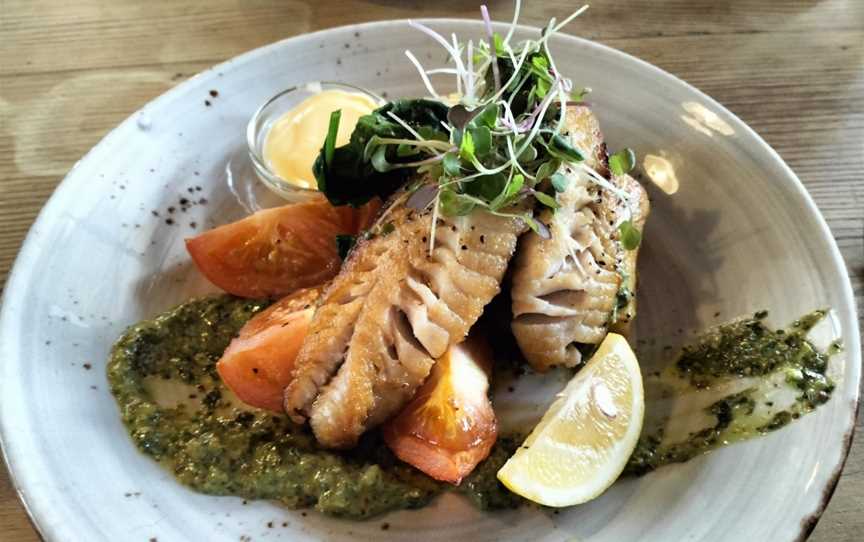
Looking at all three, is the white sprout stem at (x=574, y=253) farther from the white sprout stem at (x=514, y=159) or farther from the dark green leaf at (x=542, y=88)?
the dark green leaf at (x=542, y=88)

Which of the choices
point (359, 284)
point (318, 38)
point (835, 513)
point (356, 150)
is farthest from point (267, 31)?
point (835, 513)

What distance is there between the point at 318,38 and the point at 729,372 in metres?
2.23

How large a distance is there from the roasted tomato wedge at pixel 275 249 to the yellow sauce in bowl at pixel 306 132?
0.23m

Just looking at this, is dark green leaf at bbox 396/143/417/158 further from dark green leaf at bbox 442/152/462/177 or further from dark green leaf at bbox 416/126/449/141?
dark green leaf at bbox 442/152/462/177

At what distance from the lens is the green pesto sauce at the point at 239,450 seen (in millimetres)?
2189

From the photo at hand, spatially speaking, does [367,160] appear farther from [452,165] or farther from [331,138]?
[452,165]

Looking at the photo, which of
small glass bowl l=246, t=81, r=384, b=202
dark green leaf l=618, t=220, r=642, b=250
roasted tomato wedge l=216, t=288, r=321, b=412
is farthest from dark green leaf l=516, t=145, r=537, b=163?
small glass bowl l=246, t=81, r=384, b=202

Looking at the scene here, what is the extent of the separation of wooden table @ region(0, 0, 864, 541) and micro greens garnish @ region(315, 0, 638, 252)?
1420mm

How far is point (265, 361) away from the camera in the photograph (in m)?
2.40

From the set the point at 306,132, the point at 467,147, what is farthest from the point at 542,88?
the point at 306,132

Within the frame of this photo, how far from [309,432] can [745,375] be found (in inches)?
56.0

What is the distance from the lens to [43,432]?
215 centimetres

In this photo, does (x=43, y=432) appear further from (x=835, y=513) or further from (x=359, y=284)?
(x=835, y=513)

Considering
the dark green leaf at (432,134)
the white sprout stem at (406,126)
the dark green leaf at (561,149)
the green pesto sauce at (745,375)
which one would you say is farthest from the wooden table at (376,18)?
the dark green leaf at (432,134)
